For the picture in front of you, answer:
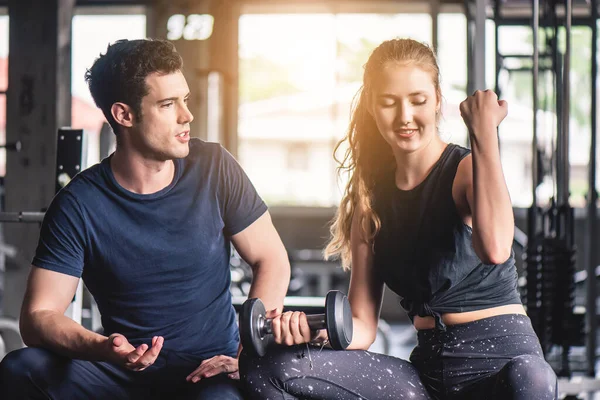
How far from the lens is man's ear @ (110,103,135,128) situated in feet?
5.53

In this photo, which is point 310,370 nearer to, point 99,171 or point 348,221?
point 348,221

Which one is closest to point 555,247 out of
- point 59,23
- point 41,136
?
point 41,136

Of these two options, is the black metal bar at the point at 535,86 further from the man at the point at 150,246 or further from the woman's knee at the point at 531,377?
the woman's knee at the point at 531,377

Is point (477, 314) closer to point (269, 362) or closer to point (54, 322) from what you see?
point (269, 362)

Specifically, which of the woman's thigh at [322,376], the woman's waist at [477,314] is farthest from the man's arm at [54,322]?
the woman's waist at [477,314]

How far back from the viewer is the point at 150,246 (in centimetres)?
165

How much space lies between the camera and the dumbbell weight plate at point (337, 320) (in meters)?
1.36

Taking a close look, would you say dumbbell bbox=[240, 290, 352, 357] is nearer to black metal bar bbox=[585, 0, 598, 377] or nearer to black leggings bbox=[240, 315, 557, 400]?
black leggings bbox=[240, 315, 557, 400]

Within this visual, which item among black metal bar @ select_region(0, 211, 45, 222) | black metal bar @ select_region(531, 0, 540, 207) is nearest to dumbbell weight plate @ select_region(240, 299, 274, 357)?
black metal bar @ select_region(0, 211, 45, 222)

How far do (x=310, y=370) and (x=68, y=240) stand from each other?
62cm

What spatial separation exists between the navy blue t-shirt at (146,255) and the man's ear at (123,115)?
0.12 metres

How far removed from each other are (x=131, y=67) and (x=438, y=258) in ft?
2.70

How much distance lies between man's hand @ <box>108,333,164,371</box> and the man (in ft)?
0.66

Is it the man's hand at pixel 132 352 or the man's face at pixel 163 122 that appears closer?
the man's hand at pixel 132 352
